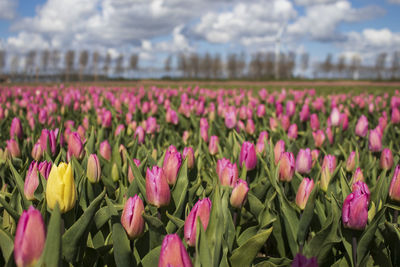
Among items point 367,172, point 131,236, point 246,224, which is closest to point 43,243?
point 131,236

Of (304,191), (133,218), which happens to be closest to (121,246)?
(133,218)

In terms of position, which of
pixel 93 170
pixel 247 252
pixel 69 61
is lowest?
pixel 247 252

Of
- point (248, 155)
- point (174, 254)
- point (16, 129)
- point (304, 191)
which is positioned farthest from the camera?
point (16, 129)

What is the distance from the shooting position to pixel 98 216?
3.96 ft

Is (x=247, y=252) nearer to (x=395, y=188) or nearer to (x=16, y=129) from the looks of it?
(x=395, y=188)

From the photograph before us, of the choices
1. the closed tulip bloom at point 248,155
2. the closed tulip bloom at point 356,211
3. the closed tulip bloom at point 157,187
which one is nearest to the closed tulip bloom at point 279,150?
the closed tulip bloom at point 248,155

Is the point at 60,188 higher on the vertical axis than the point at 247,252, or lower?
higher

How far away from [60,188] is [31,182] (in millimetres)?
248

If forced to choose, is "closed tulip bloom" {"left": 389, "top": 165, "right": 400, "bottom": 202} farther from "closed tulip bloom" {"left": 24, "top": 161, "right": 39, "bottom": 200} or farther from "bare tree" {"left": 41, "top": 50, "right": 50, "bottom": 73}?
"bare tree" {"left": 41, "top": 50, "right": 50, "bottom": 73}

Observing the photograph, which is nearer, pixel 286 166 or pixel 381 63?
pixel 286 166

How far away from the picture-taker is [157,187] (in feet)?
3.99

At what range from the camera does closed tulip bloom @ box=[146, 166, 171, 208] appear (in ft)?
3.96

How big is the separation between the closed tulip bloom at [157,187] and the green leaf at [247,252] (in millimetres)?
326

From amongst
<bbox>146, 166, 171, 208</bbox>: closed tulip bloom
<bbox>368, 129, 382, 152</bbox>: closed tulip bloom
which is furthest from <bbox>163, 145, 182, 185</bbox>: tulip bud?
<bbox>368, 129, 382, 152</bbox>: closed tulip bloom
